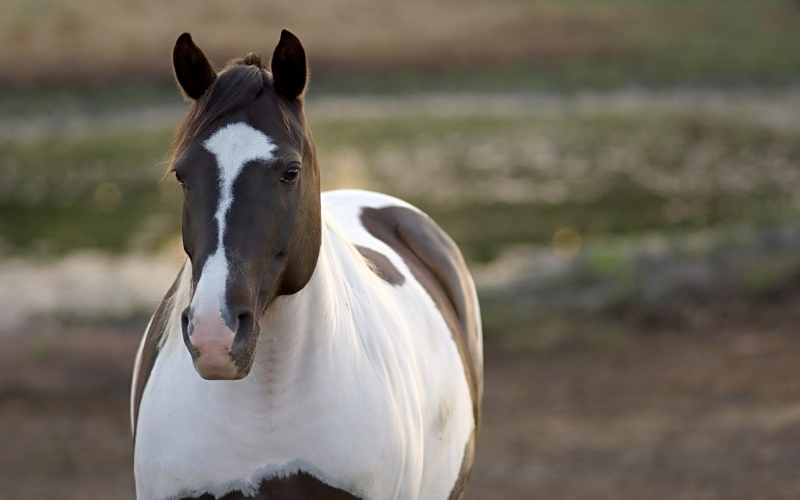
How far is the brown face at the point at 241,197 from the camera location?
2908 millimetres

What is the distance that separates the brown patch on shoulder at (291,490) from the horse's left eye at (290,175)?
78 cm

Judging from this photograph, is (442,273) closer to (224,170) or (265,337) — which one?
(265,337)

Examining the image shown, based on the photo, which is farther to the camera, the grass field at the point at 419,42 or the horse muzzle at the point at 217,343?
the grass field at the point at 419,42

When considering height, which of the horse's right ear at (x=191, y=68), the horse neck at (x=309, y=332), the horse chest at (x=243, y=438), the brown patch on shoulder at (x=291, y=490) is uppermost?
the horse's right ear at (x=191, y=68)

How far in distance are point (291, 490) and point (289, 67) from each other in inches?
42.4

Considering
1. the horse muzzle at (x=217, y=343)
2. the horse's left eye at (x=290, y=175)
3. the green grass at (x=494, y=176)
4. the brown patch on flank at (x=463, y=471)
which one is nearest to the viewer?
the horse muzzle at (x=217, y=343)

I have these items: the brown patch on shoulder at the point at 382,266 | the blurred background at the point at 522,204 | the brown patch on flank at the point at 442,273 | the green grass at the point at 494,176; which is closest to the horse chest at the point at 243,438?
the brown patch on shoulder at the point at 382,266

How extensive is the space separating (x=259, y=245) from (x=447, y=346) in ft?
5.27

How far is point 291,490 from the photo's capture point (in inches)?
134

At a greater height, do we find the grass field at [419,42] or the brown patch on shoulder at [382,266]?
the brown patch on shoulder at [382,266]

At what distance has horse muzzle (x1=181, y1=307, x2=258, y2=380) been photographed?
112 inches

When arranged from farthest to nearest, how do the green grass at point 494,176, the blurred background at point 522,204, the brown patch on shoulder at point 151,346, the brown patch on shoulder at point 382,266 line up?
the green grass at point 494,176 < the blurred background at point 522,204 < the brown patch on shoulder at point 382,266 < the brown patch on shoulder at point 151,346

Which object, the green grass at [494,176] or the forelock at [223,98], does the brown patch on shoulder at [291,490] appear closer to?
the forelock at [223,98]

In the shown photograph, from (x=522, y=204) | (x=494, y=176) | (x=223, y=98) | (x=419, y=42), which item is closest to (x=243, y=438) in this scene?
(x=223, y=98)
